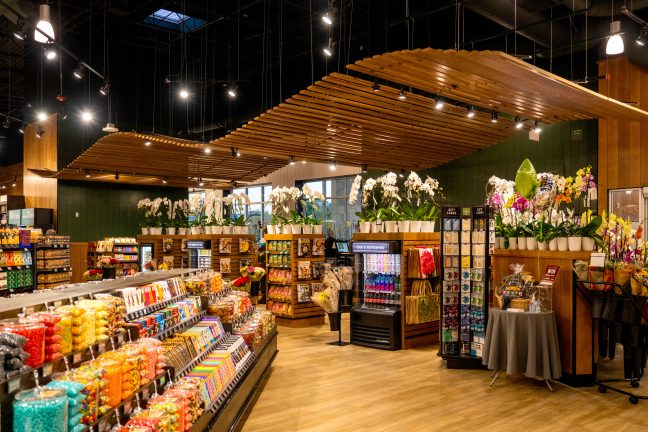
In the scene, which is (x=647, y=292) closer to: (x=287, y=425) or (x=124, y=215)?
(x=287, y=425)

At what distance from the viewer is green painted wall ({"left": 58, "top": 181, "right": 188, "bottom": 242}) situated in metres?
16.7

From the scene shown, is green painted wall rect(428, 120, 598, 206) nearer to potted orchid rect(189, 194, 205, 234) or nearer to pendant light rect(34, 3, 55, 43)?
potted orchid rect(189, 194, 205, 234)

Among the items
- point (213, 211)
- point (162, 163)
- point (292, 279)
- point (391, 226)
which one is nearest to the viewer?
point (391, 226)

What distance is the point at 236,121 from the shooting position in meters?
17.5

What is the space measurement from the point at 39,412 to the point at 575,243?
558cm

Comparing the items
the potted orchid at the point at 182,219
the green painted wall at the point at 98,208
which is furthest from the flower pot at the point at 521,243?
the green painted wall at the point at 98,208

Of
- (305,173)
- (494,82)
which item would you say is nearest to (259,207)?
(305,173)

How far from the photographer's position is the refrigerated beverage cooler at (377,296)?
768cm

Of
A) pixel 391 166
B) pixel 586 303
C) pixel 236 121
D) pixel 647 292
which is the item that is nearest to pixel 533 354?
pixel 586 303

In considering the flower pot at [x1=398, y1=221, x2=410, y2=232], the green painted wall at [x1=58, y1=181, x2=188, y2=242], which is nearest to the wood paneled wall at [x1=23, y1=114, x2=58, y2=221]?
the green painted wall at [x1=58, y1=181, x2=188, y2=242]

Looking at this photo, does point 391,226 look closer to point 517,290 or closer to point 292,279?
point 292,279

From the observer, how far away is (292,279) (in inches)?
379

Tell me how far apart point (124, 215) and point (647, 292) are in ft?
54.6

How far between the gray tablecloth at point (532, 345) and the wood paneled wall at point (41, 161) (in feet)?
49.6
